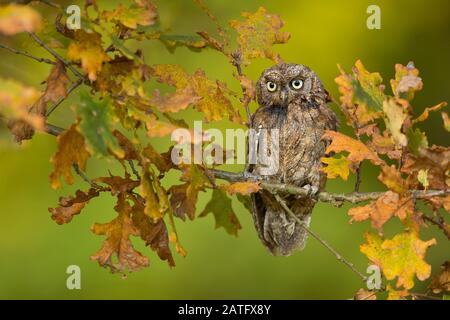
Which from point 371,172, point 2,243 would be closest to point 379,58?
point 371,172

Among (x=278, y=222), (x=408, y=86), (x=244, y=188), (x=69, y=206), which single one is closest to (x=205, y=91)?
(x=244, y=188)

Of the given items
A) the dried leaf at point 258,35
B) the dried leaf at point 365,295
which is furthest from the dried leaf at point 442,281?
the dried leaf at point 258,35

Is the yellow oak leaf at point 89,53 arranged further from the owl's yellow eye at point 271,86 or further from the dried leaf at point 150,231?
the owl's yellow eye at point 271,86

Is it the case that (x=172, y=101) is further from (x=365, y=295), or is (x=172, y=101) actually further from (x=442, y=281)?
(x=442, y=281)

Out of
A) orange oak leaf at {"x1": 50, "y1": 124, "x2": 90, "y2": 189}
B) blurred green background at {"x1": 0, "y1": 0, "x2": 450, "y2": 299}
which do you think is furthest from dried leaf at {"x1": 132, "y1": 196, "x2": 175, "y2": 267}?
blurred green background at {"x1": 0, "y1": 0, "x2": 450, "y2": 299}

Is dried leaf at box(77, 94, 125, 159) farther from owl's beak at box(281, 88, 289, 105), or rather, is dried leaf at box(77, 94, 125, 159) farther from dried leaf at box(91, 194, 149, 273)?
owl's beak at box(281, 88, 289, 105)
